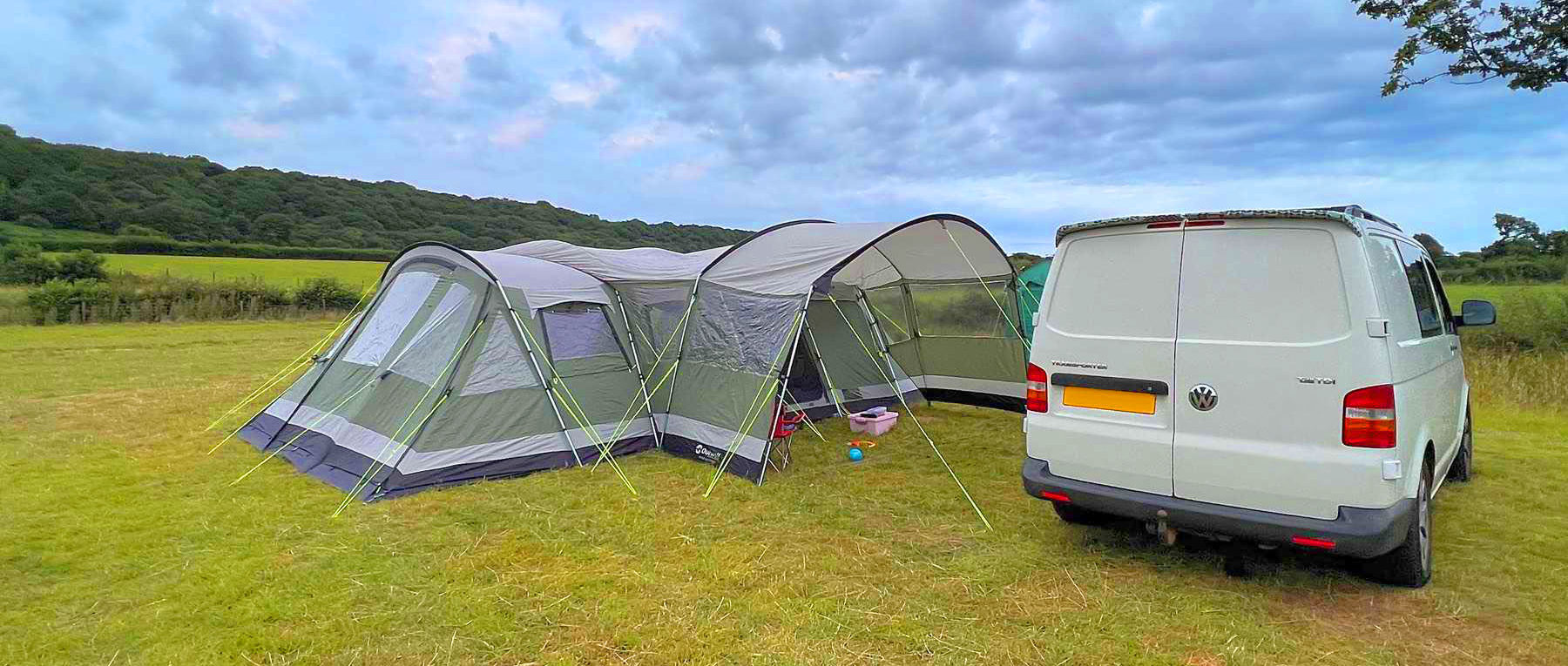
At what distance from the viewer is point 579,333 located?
717 cm

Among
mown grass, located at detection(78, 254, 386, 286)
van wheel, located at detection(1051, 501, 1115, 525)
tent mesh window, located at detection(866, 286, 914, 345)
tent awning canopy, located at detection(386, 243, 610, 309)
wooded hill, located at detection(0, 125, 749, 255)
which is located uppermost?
wooded hill, located at detection(0, 125, 749, 255)

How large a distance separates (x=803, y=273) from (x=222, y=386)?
30.4ft

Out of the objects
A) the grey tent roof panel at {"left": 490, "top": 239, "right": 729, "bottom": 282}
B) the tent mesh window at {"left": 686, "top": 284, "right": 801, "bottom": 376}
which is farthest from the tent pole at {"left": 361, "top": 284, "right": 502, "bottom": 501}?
the tent mesh window at {"left": 686, "top": 284, "right": 801, "bottom": 376}

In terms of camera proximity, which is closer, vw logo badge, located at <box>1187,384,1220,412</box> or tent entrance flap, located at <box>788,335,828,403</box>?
vw logo badge, located at <box>1187,384,1220,412</box>

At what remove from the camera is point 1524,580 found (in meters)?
4.02

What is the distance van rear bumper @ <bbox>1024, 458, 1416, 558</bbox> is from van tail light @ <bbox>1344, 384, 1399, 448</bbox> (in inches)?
12.0

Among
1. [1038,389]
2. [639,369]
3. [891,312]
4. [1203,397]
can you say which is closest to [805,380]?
[891,312]

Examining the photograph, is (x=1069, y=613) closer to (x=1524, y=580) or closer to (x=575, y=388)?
(x=1524, y=580)

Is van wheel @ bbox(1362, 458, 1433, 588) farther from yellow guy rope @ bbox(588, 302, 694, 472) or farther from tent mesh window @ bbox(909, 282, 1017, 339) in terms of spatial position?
yellow guy rope @ bbox(588, 302, 694, 472)

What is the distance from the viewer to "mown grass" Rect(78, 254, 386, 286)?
2514cm

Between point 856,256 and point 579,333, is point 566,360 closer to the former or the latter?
point 579,333

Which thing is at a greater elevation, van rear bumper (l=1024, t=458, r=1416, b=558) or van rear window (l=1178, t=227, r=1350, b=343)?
van rear window (l=1178, t=227, r=1350, b=343)

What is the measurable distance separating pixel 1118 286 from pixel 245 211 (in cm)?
4971

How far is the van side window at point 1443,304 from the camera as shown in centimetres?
482
